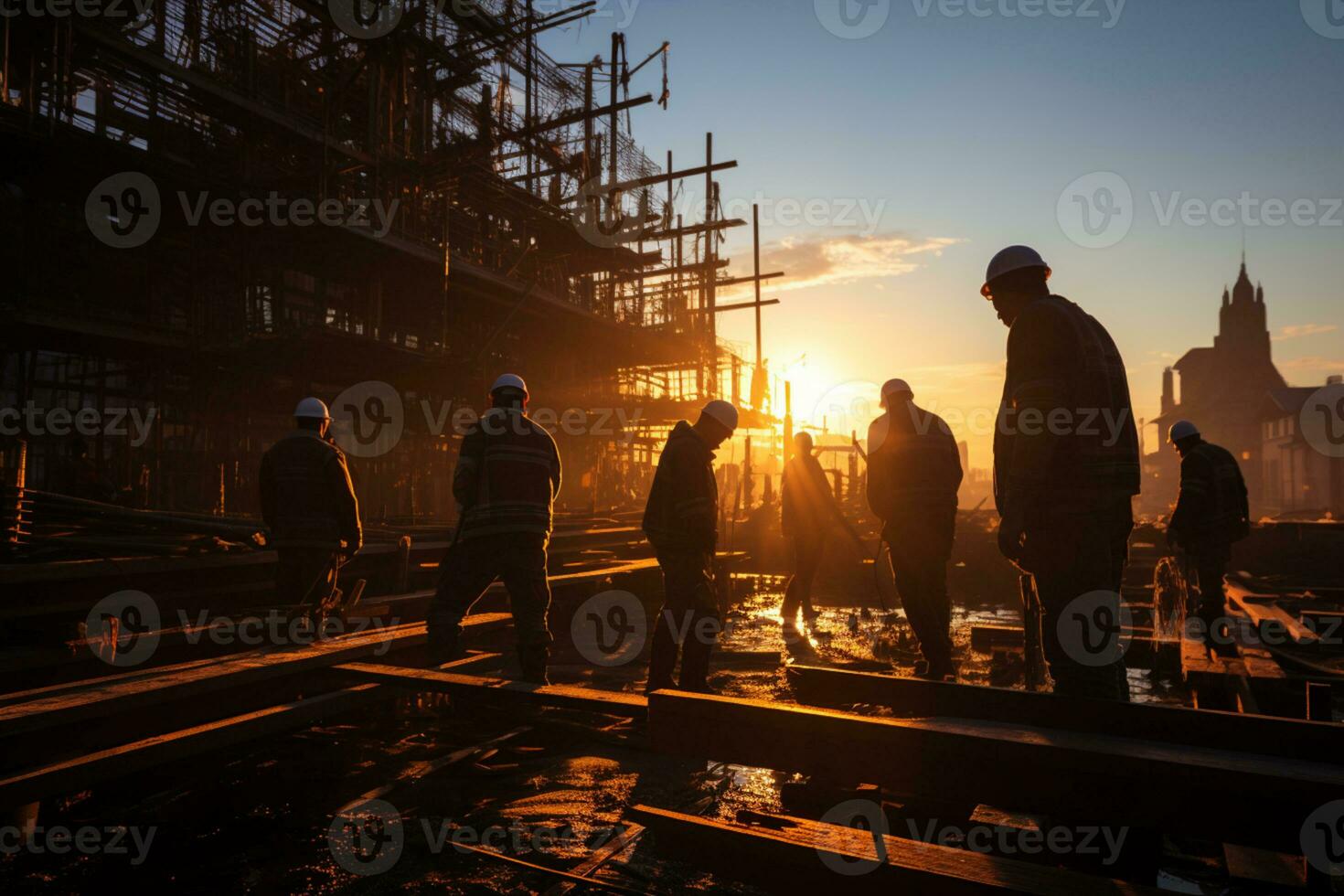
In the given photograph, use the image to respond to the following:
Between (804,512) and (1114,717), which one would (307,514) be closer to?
(1114,717)

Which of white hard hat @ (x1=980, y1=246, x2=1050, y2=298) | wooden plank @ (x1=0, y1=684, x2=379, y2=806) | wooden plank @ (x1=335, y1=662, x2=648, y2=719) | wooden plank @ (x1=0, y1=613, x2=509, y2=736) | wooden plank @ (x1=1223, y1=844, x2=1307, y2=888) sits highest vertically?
white hard hat @ (x1=980, y1=246, x2=1050, y2=298)

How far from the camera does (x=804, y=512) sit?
10930mm

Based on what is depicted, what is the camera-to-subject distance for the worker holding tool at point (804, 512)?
10852 millimetres

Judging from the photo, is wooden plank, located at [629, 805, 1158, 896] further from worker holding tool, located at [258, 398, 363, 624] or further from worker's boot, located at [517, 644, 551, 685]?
worker holding tool, located at [258, 398, 363, 624]

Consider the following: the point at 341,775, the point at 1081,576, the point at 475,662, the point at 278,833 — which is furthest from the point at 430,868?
the point at 1081,576

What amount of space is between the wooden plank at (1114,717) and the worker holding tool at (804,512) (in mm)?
7260

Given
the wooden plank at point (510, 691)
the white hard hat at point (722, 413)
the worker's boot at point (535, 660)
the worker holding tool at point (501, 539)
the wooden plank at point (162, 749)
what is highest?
the white hard hat at point (722, 413)

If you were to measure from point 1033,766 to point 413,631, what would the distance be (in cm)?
419

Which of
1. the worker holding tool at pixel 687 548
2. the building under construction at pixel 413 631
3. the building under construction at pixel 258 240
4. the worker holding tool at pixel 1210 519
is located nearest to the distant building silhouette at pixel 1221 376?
the building under construction at pixel 413 631

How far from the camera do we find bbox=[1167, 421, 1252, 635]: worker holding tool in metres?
7.54

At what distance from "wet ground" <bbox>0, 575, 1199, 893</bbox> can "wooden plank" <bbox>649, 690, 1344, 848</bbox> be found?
613 mm

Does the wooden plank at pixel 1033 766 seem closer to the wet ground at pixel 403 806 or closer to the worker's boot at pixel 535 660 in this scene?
the wet ground at pixel 403 806

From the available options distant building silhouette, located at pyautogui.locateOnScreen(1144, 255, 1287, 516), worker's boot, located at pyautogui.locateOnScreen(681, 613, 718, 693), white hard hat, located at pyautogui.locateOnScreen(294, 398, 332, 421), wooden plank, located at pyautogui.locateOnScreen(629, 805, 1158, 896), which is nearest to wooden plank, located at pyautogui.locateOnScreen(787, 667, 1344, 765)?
wooden plank, located at pyautogui.locateOnScreen(629, 805, 1158, 896)

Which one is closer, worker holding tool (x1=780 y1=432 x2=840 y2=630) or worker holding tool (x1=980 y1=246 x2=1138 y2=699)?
worker holding tool (x1=980 y1=246 x2=1138 y2=699)
